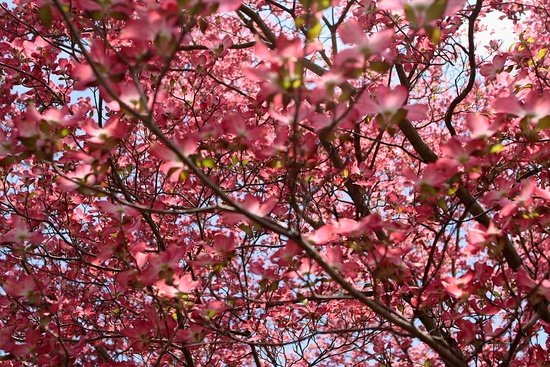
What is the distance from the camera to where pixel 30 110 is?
1.47 m

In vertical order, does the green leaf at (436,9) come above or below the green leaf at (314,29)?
below

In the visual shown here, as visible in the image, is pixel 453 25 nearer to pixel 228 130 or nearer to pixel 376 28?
pixel 376 28

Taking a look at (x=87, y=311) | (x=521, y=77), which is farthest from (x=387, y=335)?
(x=521, y=77)

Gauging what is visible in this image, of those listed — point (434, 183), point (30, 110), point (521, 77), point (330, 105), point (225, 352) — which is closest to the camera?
point (330, 105)

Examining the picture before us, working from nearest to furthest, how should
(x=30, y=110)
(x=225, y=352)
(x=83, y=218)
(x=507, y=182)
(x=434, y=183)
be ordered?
1. (x=30, y=110)
2. (x=434, y=183)
3. (x=507, y=182)
4. (x=83, y=218)
5. (x=225, y=352)

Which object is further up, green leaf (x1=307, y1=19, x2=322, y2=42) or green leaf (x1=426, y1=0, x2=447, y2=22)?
green leaf (x1=307, y1=19, x2=322, y2=42)

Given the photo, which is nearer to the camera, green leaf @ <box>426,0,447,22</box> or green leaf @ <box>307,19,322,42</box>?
green leaf @ <box>426,0,447,22</box>

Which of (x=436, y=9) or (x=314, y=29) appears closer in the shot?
(x=436, y=9)

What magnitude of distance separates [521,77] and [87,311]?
2.93 meters

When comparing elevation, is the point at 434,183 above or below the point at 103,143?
below

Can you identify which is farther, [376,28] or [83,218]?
[376,28]

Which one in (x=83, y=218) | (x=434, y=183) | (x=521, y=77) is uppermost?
(x=83, y=218)

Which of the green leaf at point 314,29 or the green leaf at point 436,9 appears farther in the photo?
the green leaf at point 314,29

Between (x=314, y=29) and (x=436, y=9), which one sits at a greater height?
(x=314, y=29)
